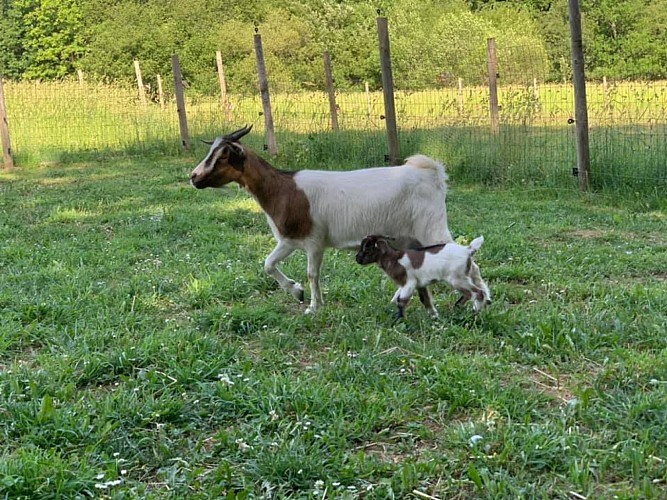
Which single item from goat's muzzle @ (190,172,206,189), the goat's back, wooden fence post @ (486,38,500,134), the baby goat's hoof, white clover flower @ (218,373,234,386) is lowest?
white clover flower @ (218,373,234,386)

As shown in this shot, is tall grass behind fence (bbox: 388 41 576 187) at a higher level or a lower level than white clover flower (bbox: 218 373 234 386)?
higher

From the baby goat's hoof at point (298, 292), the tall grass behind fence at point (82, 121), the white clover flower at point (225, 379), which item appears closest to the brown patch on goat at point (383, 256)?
the baby goat's hoof at point (298, 292)

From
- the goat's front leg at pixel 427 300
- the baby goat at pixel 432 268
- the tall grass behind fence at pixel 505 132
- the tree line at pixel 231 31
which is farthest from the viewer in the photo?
the tree line at pixel 231 31

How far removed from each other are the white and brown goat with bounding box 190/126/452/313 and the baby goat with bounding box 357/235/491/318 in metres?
0.37

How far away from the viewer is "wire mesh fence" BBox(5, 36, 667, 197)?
911cm

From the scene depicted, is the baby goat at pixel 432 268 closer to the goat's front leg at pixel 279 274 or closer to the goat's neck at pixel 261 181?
the goat's front leg at pixel 279 274

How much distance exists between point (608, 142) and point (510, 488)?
24.3 feet

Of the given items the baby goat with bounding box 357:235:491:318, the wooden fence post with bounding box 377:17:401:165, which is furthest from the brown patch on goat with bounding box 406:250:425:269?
the wooden fence post with bounding box 377:17:401:165

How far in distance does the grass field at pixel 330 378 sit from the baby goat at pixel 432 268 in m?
0.16

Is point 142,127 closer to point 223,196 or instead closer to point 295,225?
point 223,196

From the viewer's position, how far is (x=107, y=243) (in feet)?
22.5

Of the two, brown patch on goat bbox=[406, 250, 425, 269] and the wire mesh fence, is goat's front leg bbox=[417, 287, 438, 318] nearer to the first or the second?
brown patch on goat bbox=[406, 250, 425, 269]

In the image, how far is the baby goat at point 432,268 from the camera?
Answer: 14.0 feet

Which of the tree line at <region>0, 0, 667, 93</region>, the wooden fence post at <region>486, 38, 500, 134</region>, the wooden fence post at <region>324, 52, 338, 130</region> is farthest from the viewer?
the tree line at <region>0, 0, 667, 93</region>
